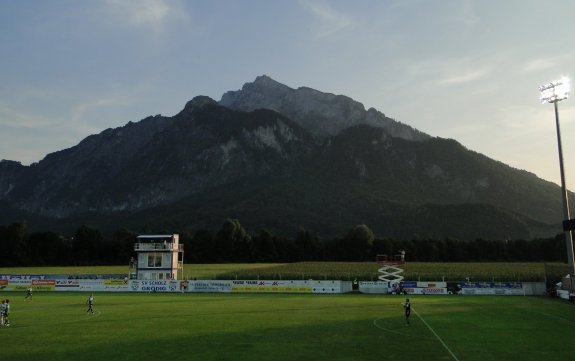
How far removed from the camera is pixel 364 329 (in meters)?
33.2

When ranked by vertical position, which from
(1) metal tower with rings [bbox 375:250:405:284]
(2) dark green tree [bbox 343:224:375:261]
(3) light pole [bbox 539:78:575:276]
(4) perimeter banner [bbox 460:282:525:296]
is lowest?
(4) perimeter banner [bbox 460:282:525:296]

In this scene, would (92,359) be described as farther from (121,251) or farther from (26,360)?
(121,251)

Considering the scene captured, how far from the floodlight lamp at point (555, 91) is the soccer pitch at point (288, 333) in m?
27.2

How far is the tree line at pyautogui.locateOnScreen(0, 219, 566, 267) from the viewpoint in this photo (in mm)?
136625

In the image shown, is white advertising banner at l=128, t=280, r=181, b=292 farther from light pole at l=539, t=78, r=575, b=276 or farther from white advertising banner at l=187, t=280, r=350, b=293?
light pole at l=539, t=78, r=575, b=276

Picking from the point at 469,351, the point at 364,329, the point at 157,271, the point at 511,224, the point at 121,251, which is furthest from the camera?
the point at 511,224

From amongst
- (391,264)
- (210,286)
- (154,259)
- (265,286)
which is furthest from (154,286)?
(391,264)

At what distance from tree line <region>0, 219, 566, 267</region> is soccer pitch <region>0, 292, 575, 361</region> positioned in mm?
93928

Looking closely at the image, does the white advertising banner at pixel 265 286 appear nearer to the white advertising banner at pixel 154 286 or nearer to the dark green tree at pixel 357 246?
the white advertising banner at pixel 154 286

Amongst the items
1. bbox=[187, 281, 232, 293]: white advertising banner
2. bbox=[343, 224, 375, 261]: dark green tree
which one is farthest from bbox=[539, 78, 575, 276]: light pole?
bbox=[343, 224, 375, 261]: dark green tree

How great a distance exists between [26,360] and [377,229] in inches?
7235

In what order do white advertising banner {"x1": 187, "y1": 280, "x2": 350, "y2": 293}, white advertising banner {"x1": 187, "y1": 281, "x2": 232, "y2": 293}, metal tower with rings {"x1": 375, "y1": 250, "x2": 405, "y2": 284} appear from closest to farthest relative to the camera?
white advertising banner {"x1": 187, "y1": 280, "x2": 350, "y2": 293}
metal tower with rings {"x1": 375, "y1": 250, "x2": 405, "y2": 284}
white advertising banner {"x1": 187, "y1": 281, "x2": 232, "y2": 293}

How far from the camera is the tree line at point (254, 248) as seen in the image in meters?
137

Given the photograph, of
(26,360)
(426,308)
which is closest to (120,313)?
(26,360)
